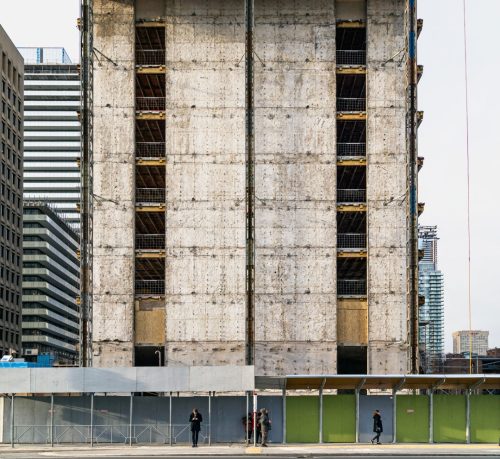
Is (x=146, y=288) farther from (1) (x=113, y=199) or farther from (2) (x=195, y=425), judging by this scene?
(2) (x=195, y=425)

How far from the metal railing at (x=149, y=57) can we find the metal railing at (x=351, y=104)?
1431cm

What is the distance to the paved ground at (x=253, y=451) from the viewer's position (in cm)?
4072

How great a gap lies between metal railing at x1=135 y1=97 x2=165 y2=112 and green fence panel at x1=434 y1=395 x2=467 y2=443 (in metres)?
32.5

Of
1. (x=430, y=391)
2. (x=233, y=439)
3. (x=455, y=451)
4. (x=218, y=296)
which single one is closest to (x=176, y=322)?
(x=218, y=296)

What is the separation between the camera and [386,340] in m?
67.5

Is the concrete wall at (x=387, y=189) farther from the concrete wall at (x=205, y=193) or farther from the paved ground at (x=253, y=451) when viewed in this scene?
the paved ground at (x=253, y=451)

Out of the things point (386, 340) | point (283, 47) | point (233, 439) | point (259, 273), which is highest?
point (283, 47)

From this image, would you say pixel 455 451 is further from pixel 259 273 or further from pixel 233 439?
pixel 259 273

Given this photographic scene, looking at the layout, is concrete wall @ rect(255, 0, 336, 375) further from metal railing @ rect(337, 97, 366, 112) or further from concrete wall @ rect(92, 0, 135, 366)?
concrete wall @ rect(92, 0, 135, 366)

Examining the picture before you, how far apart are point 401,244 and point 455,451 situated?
90.2ft

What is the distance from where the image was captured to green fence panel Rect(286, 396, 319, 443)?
159 feet

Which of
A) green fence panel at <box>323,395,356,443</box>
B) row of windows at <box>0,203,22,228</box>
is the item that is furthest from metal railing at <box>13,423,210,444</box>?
row of windows at <box>0,203,22,228</box>

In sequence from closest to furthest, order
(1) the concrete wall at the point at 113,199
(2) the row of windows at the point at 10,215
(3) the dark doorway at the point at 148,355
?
(1) the concrete wall at the point at 113,199 < (3) the dark doorway at the point at 148,355 < (2) the row of windows at the point at 10,215

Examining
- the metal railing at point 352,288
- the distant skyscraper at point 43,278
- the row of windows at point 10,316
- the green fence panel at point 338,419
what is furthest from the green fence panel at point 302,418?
the distant skyscraper at point 43,278
